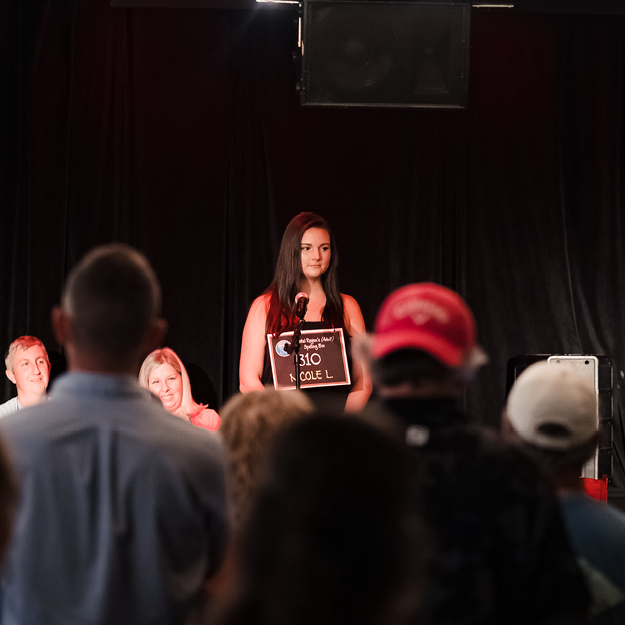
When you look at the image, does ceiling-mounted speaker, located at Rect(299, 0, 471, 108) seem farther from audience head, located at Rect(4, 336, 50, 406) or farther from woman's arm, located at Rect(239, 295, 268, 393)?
audience head, located at Rect(4, 336, 50, 406)

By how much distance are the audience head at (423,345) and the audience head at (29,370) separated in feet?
11.2

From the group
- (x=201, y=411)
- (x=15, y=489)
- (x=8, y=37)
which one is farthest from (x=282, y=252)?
(x=15, y=489)

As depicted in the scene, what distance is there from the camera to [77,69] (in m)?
5.15

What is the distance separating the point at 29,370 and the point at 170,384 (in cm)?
75

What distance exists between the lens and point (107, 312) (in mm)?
1334

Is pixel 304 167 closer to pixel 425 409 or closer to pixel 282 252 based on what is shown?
pixel 282 252

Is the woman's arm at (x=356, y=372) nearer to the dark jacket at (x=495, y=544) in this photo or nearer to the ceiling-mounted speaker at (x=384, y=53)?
the ceiling-mounted speaker at (x=384, y=53)

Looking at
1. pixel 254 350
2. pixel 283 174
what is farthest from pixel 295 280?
pixel 283 174

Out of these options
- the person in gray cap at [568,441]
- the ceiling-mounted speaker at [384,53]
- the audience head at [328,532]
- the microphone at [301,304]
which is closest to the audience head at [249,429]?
the person in gray cap at [568,441]

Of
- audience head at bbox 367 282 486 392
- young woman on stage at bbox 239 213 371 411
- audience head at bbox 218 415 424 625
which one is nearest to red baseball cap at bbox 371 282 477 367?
audience head at bbox 367 282 486 392

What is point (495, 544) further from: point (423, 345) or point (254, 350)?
point (254, 350)

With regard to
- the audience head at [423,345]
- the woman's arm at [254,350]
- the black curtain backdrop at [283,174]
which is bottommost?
the woman's arm at [254,350]

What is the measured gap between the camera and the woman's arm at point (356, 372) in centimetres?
409

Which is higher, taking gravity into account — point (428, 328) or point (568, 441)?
point (428, 328)
